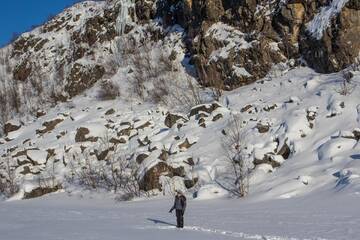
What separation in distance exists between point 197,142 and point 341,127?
Result: 9.87 m

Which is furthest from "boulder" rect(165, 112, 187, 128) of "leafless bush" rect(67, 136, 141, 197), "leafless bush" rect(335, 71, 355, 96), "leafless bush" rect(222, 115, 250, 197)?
"leafless bush" rect(335, 71, 355, 96)

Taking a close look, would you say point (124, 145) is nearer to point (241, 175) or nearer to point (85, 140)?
point (85, 140)

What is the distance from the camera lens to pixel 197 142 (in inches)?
1508

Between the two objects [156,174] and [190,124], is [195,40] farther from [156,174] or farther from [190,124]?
[156,174]

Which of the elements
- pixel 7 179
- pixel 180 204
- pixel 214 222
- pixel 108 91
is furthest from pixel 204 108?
pixel 180 204

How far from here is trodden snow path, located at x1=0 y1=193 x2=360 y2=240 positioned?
17.6 metres

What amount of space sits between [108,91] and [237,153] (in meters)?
22.2

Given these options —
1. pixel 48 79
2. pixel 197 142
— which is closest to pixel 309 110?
pixel 197 142

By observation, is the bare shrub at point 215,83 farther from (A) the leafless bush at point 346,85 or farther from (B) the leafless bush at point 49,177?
(B) the leafless bush at point 49,177

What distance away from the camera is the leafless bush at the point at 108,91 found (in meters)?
52.6

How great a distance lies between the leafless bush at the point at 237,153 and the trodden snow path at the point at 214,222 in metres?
1.30

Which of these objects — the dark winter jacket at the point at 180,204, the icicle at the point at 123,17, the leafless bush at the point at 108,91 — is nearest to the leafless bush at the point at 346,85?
the dark winter jacket at the point at 180,204

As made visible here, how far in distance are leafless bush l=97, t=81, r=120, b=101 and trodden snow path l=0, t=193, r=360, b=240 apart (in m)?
22.7

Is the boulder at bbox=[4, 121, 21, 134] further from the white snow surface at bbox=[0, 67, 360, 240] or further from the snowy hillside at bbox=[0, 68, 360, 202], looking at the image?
the snowy hillside at bbox=[0, 68, 360, 202]
